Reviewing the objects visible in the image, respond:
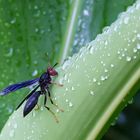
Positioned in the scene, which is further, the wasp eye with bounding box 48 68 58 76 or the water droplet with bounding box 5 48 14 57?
the water droplet with bounding box 5 48 14 57

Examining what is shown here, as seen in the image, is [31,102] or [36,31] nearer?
[31,102]

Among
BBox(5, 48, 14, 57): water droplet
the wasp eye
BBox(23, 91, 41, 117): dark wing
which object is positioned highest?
BBox(5, 48, 14, 57): water droplet

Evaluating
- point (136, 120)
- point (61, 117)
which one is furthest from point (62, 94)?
point (136, 120)

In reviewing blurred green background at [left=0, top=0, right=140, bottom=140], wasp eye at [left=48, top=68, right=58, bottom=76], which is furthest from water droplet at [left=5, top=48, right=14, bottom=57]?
wasp eye at [left=48, top=68, right=58, bottom=76]

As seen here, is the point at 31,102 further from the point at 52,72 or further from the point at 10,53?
the point at 10,53

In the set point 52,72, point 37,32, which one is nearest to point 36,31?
point 37,32

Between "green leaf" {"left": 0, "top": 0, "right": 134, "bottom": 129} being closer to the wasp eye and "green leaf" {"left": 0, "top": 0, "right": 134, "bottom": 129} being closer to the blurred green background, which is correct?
the blurred green background

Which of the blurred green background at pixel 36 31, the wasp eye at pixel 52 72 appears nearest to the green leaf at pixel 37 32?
the blurred green background at pixel 36 31

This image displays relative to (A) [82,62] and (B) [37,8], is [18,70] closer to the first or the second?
(B) [37,8]
